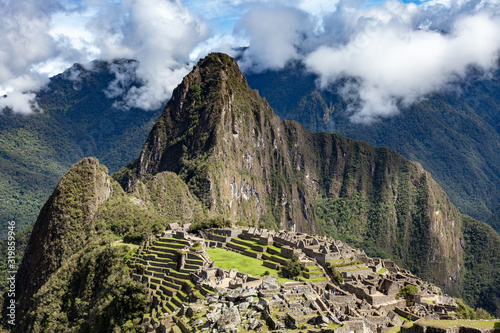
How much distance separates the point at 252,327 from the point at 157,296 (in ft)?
80.2

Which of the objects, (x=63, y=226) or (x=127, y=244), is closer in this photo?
(x=127, y=244)

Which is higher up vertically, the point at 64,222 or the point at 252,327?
A: the point at 64,222

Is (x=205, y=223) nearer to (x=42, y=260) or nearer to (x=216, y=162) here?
(x=42, y=260)

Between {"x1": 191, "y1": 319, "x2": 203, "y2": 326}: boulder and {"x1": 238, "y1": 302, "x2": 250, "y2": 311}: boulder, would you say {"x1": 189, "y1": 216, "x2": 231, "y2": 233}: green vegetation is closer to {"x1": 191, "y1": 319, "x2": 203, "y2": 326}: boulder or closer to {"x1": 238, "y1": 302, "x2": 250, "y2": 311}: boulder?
{"x1": 191, "y1": 319, "x2": 203, "y2": 326}: boulder

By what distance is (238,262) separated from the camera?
65.8 meters

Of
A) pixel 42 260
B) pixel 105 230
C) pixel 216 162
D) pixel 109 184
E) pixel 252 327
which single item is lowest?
pixel 252 327

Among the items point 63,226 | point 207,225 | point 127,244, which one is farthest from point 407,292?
point 63,226

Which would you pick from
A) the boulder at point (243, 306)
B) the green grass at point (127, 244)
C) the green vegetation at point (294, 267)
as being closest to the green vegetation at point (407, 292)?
the green vegetation at point (294, 267)

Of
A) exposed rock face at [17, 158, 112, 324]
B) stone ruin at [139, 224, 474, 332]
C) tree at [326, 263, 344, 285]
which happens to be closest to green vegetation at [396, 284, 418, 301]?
stone ruin at [139, 224, 474, 332]

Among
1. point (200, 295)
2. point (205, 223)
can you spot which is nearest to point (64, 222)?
point (205, 223)

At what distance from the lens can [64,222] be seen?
105625 millimetres

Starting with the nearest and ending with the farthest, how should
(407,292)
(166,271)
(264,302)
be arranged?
(264,302) → (166,271) → (407,292)

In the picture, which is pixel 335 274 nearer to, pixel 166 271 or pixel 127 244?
pixel 166 271

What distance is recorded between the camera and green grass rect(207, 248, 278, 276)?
2394 inches
